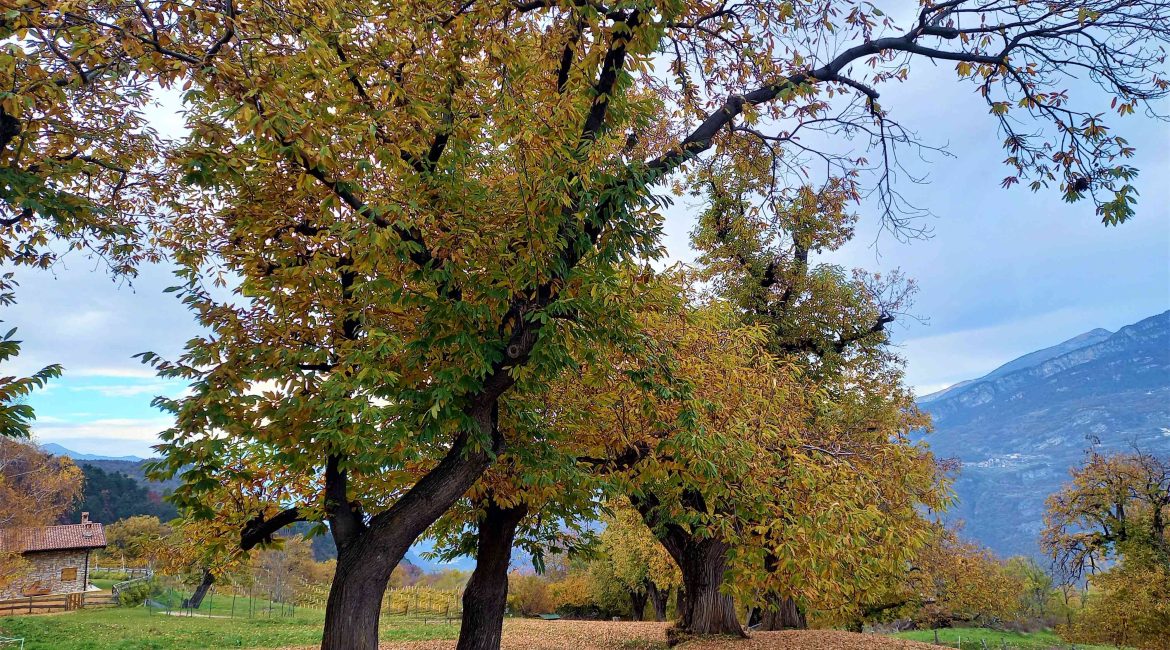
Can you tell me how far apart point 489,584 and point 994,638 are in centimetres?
4613

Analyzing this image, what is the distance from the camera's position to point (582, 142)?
6.65 m

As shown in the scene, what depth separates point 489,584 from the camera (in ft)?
39.7

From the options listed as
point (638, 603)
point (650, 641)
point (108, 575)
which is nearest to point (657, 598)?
point (638, 603)

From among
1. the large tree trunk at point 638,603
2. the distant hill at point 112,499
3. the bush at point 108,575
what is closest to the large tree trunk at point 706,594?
the large tree trunk at point 638,603

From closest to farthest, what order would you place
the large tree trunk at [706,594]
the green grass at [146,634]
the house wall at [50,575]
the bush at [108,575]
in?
the large tree trunk at [706,594] < the green grass at [146,634] < the house wall at [50,575] < the bush at [108,575]

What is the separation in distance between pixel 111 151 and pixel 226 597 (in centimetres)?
6078

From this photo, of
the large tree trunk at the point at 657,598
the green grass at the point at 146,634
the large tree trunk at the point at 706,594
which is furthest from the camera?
the large tree trunk at the point at 657,598

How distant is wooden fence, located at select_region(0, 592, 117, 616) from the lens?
30438 mm

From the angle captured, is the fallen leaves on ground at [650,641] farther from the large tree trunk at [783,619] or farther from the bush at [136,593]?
the bush at [136,593]

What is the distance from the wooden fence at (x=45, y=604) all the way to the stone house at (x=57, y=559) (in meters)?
1.68

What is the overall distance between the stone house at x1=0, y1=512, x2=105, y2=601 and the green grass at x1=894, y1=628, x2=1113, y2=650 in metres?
49.6

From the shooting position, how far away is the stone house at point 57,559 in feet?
114

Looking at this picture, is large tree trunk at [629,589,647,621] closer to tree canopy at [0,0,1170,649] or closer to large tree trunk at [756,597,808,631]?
large tree trunk at [756,597,808,631]

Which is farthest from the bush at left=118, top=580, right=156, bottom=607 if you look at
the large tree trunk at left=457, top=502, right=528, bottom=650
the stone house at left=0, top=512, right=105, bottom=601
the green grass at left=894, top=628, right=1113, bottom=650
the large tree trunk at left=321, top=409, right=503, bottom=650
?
the green grass at left=894, top=628, right=1113, bottom=650
